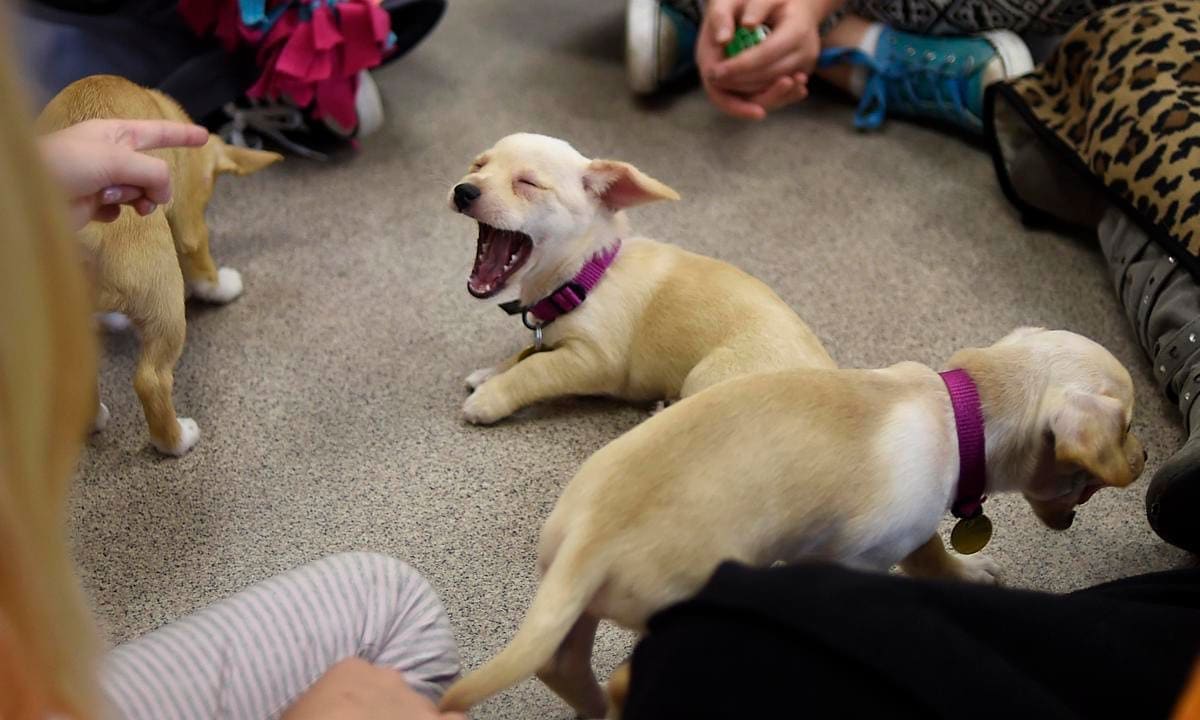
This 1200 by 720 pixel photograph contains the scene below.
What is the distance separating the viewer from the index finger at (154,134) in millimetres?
1052

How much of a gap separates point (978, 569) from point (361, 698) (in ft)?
2.20

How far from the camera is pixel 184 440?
4.15ft

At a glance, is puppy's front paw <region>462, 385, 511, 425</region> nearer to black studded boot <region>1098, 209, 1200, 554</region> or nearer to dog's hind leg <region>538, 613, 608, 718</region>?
dog's hind leg <region>538, 613, 608, 718</region>

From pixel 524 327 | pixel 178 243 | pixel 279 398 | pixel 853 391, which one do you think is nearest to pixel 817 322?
pixel 524 327

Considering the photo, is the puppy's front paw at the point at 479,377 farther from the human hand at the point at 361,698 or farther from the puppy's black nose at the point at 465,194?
the human hand at the point at 361,698

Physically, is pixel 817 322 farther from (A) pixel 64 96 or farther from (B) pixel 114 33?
(B) pixel 114 33

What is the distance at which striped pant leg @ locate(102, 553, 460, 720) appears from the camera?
772mm

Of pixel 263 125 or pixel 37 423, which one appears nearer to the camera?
pixel 37 423

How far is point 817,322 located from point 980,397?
518 millimetres

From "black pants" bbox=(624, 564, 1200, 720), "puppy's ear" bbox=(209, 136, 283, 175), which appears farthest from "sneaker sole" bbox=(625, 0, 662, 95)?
"black pants" bbox=(624, 564, 1200, 720)

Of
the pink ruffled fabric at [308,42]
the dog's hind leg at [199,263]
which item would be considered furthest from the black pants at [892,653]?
the pink ruffled fabric at [308,42]

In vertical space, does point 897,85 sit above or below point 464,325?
above

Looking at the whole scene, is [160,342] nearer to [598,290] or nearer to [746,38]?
[598,290]

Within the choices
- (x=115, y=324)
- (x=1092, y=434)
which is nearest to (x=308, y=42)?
(x=115, y=324)
